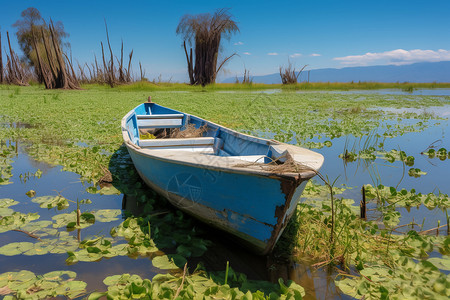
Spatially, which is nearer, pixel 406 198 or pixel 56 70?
pixel 406 198

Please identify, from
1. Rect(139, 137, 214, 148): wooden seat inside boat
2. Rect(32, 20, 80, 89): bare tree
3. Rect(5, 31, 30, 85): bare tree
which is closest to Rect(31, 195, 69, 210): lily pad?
Rect(139, 137, 214, 148): wooden seat inside boat

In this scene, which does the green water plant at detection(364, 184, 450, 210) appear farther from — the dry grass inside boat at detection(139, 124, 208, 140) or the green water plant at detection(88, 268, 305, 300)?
the dry grass inside boat at detection(139, 124, 208, 140)

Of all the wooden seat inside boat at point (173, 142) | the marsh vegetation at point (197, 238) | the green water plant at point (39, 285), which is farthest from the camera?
the wooden seat inside boat at point (173, 142)

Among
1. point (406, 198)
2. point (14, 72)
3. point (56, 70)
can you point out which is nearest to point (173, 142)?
point (406, 198)

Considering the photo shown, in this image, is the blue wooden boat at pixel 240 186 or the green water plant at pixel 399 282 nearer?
the green water plant at pixel 399 282

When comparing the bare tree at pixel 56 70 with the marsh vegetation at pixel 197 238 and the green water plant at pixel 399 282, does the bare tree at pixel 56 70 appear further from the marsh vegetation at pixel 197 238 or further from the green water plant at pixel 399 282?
the green water plant at pixel 399 282

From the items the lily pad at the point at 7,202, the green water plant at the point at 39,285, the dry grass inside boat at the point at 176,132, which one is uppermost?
the dry grass inside boat at the point at 176,132

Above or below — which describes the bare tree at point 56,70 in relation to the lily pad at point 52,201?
above

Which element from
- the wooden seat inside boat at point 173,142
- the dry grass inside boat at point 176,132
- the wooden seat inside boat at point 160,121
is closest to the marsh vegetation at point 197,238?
the wooden seat inside boat at point 173,142

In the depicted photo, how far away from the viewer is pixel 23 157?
5.79 m

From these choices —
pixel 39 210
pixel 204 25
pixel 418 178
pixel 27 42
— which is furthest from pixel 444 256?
pixel 27 42

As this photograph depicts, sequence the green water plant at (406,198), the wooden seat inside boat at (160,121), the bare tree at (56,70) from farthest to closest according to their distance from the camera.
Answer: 1. the bare tree at (56,70)
2. the wooden seat inside boat at (160,121)
3. the green water plant at (406,198)

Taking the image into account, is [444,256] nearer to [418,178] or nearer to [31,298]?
[418,178]

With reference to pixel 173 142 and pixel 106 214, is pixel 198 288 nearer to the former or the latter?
pixel 106 214
